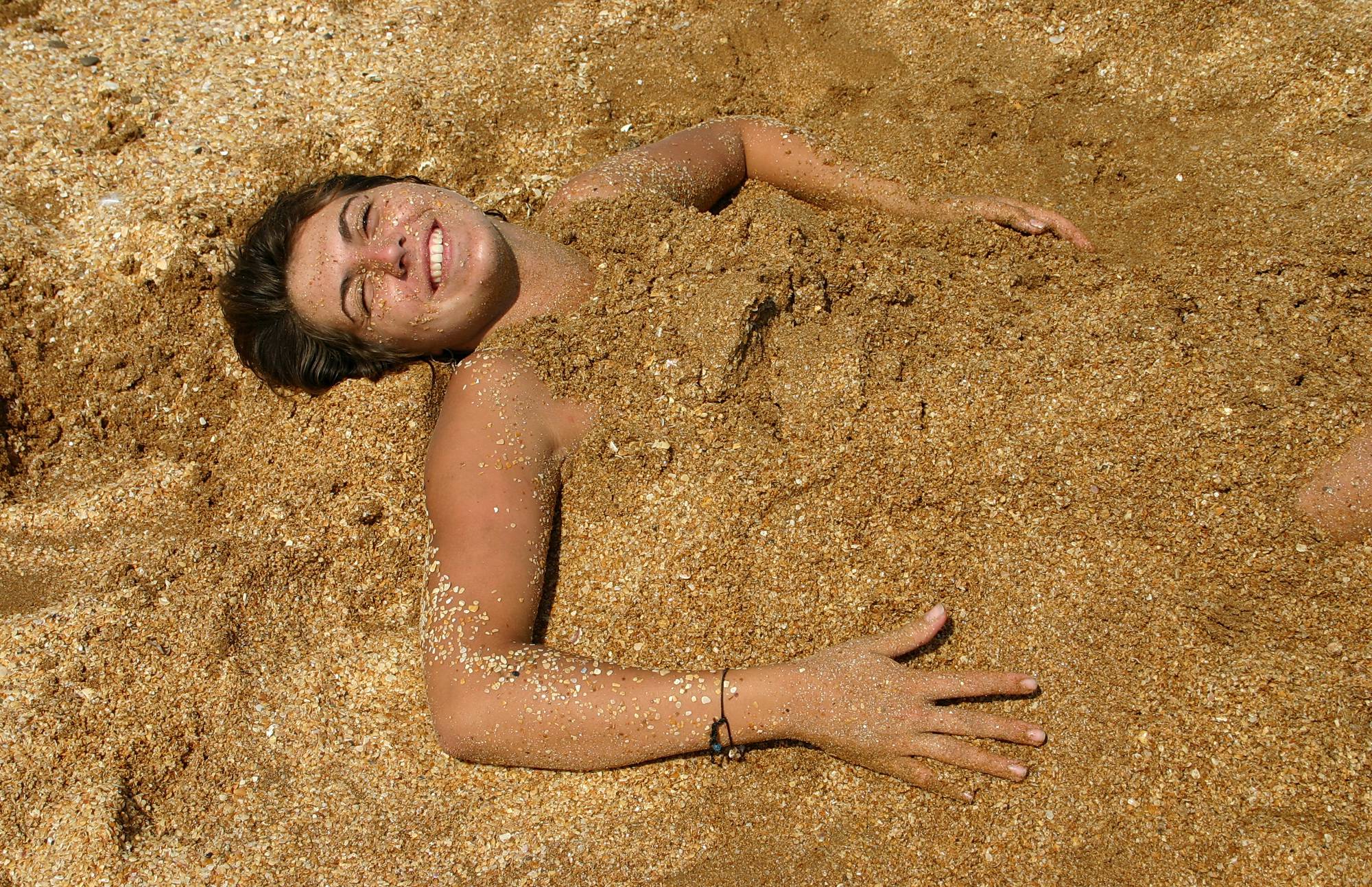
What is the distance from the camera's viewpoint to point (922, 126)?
381 centimetres

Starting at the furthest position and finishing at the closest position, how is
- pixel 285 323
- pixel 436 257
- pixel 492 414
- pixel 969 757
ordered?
pixel 285 323 < pixel 436 257 < pixel 492 414 < pixel 969 757

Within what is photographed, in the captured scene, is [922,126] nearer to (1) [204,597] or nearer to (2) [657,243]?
(2) [657,243]

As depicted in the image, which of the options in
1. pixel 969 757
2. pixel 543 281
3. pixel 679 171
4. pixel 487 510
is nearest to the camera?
pixel 969 757

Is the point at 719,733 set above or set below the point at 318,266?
below

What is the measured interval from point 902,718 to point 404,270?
197 cm

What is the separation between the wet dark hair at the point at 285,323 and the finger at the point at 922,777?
1998mm

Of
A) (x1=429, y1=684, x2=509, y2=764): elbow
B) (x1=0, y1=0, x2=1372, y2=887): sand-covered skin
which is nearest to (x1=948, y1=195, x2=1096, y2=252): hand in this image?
(x1=0, y1=0, x2=1372, y2=887): sand-covered skin

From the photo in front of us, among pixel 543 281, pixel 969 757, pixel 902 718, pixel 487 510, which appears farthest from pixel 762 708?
pixel 543 281

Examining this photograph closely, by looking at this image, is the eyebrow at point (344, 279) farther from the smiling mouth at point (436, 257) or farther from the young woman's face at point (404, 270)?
the smiling mouth at point (436, 257)

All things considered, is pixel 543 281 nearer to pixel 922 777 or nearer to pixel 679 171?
pixel 679 171

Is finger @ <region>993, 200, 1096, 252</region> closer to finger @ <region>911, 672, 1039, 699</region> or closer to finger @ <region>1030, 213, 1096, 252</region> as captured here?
finger @ <region>1030, 213, 1096, 252</region>

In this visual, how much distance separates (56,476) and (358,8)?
2569mm

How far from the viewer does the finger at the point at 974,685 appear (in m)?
2.47

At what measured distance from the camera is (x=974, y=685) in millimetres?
2479
